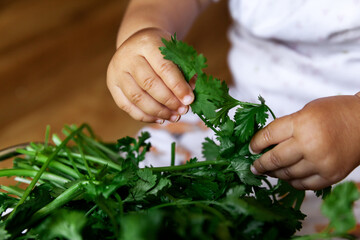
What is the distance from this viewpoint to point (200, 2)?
93cm

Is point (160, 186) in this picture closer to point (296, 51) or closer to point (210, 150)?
point (210, 150)

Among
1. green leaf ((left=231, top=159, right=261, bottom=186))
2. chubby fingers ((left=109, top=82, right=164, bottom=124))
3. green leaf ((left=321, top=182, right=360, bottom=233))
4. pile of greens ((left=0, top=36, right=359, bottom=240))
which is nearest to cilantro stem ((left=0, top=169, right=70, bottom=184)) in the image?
pile of greens ((left=0, top=36, right=359, bottom=240))

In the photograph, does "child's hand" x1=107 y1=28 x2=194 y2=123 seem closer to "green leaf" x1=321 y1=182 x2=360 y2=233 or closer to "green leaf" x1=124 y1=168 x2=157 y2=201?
"green leaf" x1=124 y1=168 x2=157 y2=201

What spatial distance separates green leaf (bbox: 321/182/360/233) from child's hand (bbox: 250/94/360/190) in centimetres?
14

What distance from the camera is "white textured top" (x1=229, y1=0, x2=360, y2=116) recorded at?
794 millimetres

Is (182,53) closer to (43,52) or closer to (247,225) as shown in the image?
(247,225)

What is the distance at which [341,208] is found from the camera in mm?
389

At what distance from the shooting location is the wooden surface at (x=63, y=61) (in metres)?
1.47

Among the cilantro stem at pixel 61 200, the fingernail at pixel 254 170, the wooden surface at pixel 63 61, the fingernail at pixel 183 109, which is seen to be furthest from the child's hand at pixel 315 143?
the wooden surface at pixel 63 61

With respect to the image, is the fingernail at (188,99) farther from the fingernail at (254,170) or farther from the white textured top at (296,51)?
the white textured top at (296,51)

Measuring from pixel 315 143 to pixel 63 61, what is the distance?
1.27 meters

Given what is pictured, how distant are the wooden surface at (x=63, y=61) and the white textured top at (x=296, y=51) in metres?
0.64

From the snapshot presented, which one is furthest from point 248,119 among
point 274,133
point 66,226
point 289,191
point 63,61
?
point 63,61

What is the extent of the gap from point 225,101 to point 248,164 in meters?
0.09
